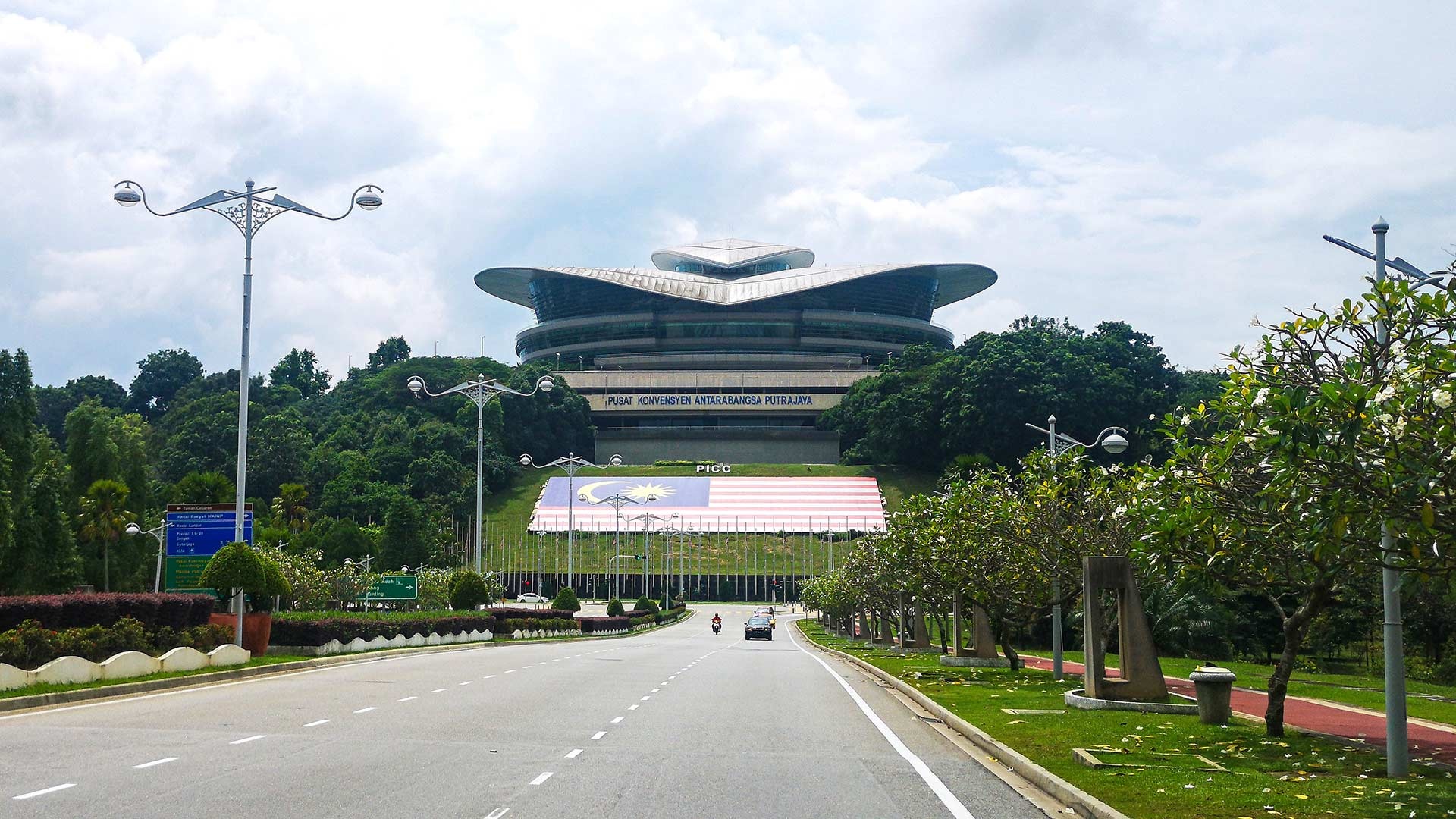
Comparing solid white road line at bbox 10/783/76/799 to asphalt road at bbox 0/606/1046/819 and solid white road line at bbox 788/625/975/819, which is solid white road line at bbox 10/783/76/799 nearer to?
asphalt road at bbox 0/606/1046/819

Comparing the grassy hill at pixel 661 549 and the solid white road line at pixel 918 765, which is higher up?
the grassy hill at pixel 661 549

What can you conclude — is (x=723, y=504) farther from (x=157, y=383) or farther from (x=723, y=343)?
(x=157, y=383)

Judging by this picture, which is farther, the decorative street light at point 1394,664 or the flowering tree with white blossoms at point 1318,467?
the decorative street light at point 1394,664

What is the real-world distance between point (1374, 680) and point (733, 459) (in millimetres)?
120042

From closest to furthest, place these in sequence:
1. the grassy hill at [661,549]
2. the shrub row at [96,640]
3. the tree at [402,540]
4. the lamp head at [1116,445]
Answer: the shrub row at [96,640], the lamp head at [1116,445], the tree at [402,540], the grassy hill at [661,549]

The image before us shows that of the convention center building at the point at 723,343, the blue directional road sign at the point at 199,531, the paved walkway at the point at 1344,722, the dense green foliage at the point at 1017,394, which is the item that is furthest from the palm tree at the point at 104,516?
the convention center building at the point at 723,343

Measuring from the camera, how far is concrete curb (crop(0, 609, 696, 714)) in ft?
62.3

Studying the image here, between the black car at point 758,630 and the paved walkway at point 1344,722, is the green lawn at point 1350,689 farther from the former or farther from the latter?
the black car at point 758,630

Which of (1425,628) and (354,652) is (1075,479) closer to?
(1425,628)

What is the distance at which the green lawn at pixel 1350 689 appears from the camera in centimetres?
2194

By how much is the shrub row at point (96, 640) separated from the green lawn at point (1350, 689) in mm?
20972

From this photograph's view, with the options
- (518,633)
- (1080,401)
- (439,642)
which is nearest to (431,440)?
(1080,401)

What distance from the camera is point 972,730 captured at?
57.6 ft

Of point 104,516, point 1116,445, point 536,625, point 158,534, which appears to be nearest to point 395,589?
point 536,625
